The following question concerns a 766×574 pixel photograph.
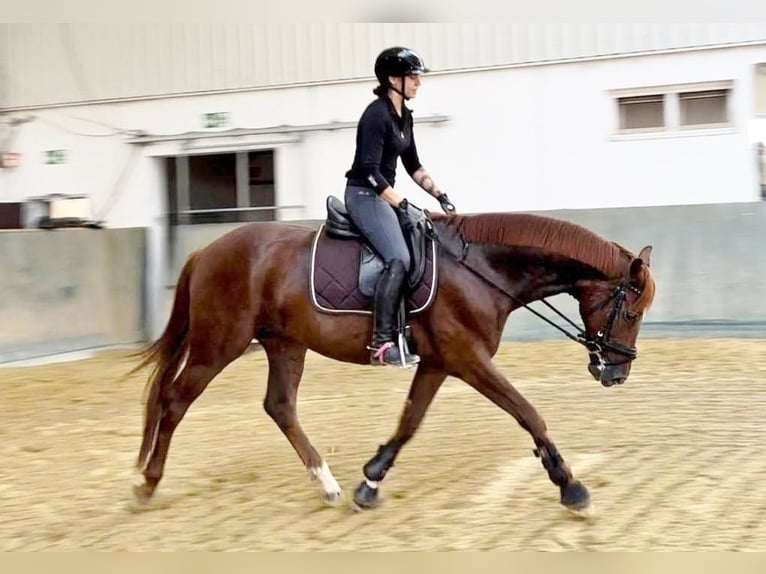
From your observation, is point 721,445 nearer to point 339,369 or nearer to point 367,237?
point 367,237

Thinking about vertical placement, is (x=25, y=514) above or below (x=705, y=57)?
below

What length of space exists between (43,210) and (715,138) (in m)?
9.50

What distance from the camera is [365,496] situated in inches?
234

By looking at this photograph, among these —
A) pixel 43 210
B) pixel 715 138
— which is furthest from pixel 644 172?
pixel 43 210

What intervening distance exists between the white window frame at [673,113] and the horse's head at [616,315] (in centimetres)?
703

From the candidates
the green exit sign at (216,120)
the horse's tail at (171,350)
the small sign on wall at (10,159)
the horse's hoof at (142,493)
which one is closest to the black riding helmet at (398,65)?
the horse's tail at (171,350)

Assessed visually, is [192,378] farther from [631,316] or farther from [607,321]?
[631,316]

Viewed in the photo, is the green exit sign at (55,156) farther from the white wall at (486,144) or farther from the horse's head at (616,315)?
the horse's head at (616,315)

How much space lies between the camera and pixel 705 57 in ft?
39.9

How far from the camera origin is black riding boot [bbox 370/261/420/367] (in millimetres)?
5766

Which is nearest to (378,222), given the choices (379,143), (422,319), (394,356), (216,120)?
(379,143)

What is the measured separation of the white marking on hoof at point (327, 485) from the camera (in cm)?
604

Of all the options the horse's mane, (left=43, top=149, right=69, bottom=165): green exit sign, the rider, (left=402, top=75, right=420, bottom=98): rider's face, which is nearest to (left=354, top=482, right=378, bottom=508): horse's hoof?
the rider

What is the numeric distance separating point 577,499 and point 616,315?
1.08 meters
